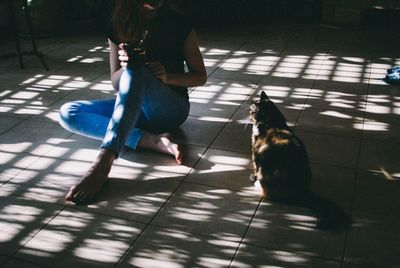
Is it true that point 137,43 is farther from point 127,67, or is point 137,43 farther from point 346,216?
point 346,216

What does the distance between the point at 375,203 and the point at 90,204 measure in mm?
1586

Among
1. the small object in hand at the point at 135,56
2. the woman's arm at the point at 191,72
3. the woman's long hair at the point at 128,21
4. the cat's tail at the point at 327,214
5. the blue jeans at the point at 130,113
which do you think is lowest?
the cat's tail at the point at 327,214

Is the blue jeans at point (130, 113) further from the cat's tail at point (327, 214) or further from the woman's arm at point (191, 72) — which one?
the cat's tail at point (327, 214)

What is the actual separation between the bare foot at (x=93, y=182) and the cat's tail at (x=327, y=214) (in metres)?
1.13

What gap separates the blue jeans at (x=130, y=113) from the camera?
2.50m

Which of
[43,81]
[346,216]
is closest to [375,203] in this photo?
[346,216]

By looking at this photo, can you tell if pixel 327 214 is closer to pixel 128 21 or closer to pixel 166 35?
pixel 166 35

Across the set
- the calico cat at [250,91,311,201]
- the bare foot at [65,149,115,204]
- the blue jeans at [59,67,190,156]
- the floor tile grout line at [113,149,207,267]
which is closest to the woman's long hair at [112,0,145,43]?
the blue jeans at [59,67,190,156]

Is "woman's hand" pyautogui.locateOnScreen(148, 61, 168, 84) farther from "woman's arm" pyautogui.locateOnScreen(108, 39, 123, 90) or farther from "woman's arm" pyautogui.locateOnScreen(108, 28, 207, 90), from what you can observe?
"woman's arm" pyautogui.locateOnScreen(108, 39, 123, 90)

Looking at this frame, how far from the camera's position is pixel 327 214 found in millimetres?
2186

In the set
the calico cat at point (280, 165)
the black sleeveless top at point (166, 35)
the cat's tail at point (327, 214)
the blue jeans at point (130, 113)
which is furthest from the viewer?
the black sleeveless top at point (166, 35)

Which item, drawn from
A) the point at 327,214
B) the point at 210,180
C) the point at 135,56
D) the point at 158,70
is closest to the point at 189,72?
the point at 158,70

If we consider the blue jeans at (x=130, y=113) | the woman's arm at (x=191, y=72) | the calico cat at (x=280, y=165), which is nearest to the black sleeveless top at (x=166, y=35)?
the woman's arm at (x=191, y=72)

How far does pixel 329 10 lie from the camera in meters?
6.52
